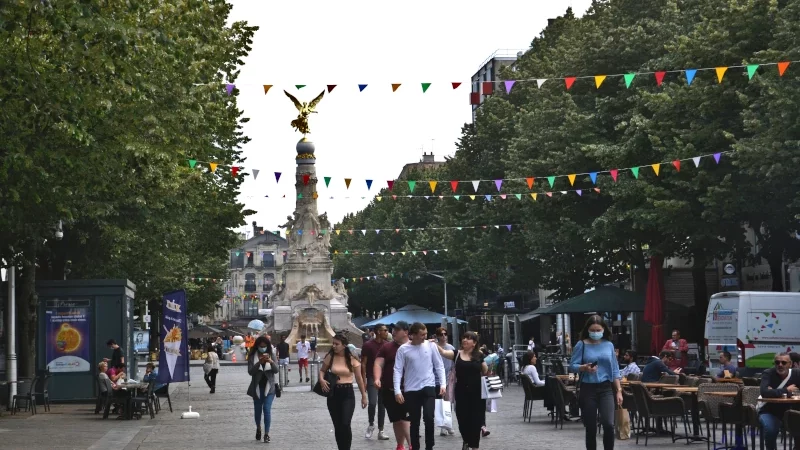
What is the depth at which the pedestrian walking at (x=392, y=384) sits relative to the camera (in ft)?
56.4

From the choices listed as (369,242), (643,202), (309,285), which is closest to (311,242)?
(309,285)

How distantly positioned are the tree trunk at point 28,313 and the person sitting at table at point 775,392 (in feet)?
58.9

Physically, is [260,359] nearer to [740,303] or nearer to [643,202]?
[740,303]

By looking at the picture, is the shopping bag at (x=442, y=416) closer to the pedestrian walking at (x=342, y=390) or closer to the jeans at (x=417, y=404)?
the pedestrian walking at (x=342, y=390)

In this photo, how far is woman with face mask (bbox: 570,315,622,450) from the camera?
1617 cm

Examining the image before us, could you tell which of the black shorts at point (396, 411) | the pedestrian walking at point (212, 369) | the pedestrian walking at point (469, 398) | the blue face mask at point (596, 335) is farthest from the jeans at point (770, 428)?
the pedestrian walking at point (212, 369)

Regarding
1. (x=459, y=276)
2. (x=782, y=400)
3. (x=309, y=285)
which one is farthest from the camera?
(x=309, y=285)

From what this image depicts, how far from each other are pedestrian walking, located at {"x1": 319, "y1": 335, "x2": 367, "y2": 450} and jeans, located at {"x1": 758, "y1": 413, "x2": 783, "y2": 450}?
16.0 feet

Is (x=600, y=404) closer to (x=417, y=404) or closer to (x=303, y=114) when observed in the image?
(x=417, y=404)

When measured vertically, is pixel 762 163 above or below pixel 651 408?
above

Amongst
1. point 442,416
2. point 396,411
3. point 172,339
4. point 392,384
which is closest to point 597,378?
point 396,411

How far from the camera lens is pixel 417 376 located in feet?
55.7

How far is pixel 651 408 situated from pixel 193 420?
11825mm

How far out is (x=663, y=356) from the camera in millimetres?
25812
